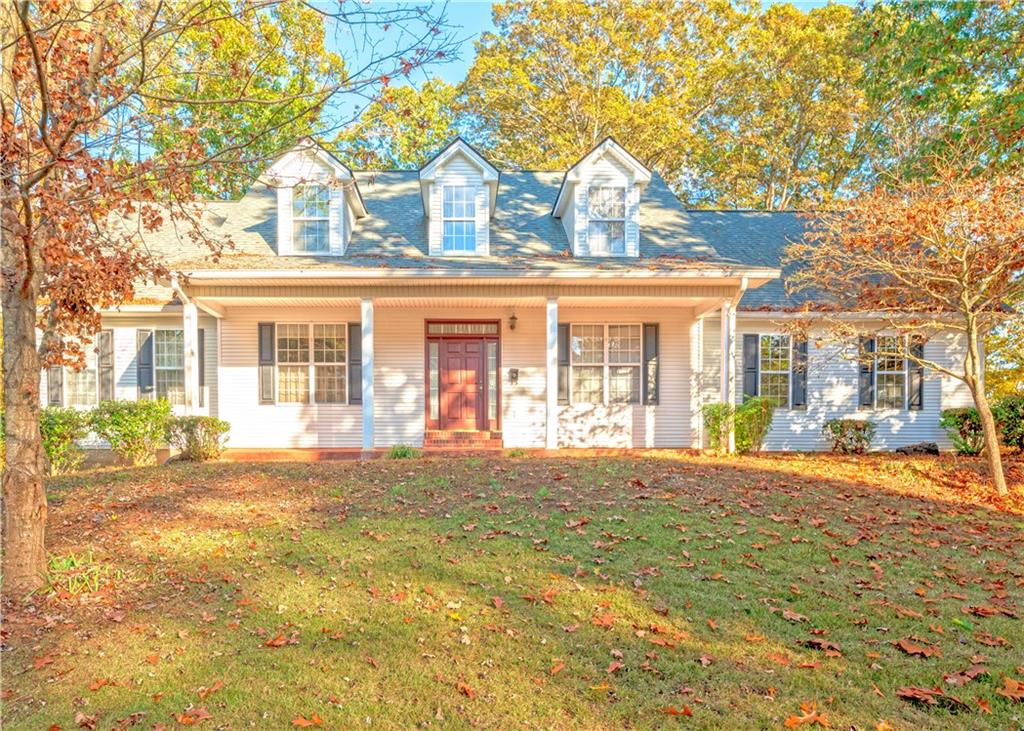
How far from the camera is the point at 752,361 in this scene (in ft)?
40.9

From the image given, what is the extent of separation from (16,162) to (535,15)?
22356mm

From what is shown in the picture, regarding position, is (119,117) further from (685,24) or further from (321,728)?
(685,24)

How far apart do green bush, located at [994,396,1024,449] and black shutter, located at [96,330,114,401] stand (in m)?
18.4

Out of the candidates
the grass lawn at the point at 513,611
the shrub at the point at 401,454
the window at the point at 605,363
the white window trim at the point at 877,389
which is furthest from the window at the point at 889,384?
the shrub at the point at 401,454

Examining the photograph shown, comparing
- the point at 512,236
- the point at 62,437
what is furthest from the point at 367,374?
the point at 62,437

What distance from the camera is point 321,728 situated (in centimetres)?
290

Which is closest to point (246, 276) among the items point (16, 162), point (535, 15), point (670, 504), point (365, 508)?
point (365, 508)

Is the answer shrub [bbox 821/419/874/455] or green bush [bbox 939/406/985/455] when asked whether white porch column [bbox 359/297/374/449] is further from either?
green bush [bbox 939/406/985/455]

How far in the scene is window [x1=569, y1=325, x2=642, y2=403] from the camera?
40.8 feet

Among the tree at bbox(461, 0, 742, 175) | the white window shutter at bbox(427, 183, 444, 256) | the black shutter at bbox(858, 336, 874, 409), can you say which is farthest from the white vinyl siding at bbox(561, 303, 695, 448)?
the tree at bbox(461, 0, 742, 175)

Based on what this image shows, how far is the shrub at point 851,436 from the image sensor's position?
472 inches

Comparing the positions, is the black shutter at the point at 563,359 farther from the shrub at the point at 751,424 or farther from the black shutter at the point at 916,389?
the black shutter at the point at 916,389

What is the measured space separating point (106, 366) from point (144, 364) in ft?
2.53

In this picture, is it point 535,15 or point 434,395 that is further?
point 535,15
